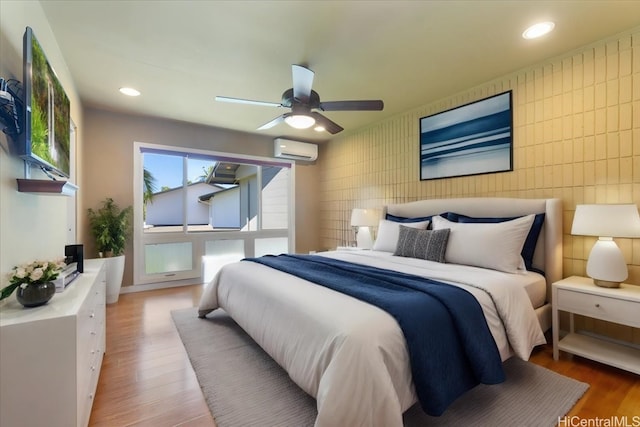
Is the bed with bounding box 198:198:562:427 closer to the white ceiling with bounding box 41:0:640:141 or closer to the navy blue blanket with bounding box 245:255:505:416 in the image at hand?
the navy blue blanket with bounding box 245:255:505:416

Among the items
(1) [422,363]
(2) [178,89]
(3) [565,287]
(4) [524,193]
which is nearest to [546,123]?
(4) [524,193]

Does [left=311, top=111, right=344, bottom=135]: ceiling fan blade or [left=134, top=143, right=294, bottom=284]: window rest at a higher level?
[left=311, top=111, right=344, bottom=135]: ceiling fan blade

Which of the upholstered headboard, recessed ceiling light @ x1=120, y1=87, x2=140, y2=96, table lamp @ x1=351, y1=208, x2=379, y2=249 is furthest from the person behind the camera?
table lamp @ x1=351, y1=208, x2=379, y2=249

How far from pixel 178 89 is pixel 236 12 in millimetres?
1594

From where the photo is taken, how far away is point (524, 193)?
2.90 meters

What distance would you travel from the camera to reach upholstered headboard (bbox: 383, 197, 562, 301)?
8.32ft

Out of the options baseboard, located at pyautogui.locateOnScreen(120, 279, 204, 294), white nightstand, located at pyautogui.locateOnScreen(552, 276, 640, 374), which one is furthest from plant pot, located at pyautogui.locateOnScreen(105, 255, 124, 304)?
white nightstand, located at pyautogui.locateOnScreen(552, 276, 640, 374)

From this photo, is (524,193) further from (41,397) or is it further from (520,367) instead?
(41,397)

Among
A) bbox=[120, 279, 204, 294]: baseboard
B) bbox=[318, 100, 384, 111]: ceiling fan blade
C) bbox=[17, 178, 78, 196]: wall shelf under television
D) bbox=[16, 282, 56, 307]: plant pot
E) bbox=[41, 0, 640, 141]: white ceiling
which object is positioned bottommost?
bbox=[120, 279, 204, 294]: baseboard

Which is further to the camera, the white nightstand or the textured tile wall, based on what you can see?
the textured tile wall

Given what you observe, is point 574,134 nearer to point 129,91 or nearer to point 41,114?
point 41,114

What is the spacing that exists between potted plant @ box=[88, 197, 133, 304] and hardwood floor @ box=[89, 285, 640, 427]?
2.94 ft

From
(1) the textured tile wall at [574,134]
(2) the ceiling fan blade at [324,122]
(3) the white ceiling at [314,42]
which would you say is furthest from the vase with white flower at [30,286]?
(1) the textured tile wall at [574,134]

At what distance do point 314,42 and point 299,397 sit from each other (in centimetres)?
260
